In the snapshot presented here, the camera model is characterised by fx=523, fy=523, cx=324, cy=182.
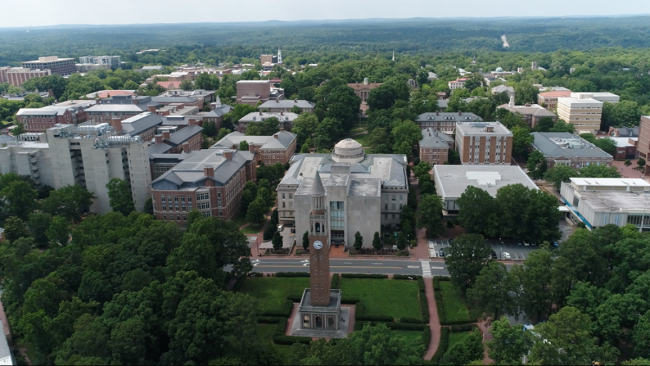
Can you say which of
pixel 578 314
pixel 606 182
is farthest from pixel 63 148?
pixel 606 182

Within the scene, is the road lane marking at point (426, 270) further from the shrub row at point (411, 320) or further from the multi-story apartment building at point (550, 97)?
the multi-story apartment building at point (550, 97)

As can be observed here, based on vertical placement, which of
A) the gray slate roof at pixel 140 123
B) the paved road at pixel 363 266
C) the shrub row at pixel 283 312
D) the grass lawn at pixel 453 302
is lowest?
the paved road at pixel 363 266

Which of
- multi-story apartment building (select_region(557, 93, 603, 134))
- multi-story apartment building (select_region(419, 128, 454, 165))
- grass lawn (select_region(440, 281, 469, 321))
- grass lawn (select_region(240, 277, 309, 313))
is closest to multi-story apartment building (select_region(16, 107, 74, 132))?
multi-story apartment building (select_region(419, 128, 454, 165))

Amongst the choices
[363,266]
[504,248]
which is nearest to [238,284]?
[363,266]

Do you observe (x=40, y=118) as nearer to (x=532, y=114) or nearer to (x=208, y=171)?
(x=208, y=171)

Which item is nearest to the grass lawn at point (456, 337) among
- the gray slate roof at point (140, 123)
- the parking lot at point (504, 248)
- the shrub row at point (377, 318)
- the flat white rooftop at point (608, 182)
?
the shrub row at point (377, 318)

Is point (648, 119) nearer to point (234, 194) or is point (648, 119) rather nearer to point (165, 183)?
point (234, 194)

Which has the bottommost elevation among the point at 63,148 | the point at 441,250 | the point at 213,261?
the point at 441,250
